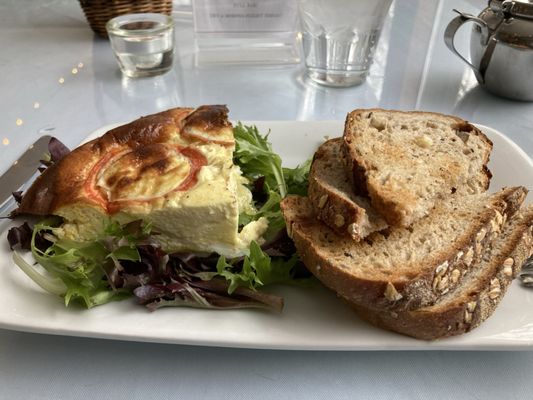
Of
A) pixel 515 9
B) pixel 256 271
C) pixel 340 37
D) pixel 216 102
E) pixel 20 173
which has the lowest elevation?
pixel 216 102

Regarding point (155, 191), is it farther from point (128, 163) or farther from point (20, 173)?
Result: point (20, 173)

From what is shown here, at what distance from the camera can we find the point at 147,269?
162cm

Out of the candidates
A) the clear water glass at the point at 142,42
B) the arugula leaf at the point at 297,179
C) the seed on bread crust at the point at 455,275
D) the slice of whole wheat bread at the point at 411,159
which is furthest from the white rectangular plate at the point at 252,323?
the clear water glass at the point at 142,42

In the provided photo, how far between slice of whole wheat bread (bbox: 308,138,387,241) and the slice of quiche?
0.77 feet

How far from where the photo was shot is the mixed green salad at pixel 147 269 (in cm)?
152

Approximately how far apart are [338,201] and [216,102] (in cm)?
163

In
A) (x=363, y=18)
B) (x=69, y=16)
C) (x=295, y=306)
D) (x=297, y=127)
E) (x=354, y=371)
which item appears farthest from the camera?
(x=69, y=16)

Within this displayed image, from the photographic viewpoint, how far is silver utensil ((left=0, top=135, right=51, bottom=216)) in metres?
2.02

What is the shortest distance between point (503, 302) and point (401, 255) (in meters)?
0.31

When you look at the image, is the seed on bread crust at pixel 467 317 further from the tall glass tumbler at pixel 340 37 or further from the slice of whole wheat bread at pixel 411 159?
the tall glass tumbler at pixel 340 37

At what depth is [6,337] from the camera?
153 cm

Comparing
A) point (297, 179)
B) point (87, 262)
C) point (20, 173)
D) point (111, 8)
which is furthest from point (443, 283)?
point (111, 8)

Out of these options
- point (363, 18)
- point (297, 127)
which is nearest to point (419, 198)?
point (297, 127)

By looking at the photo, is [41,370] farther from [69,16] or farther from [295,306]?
[69,16]
